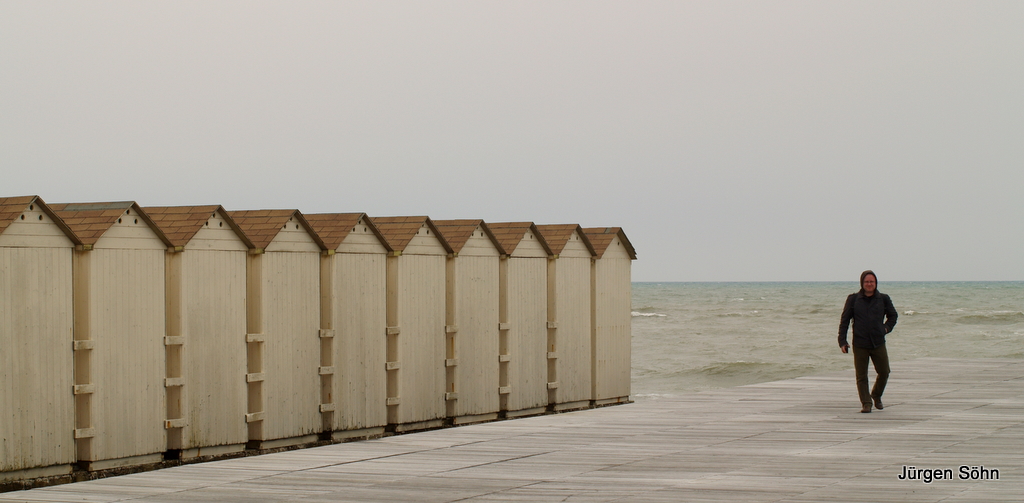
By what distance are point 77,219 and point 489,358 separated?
5.09 metres

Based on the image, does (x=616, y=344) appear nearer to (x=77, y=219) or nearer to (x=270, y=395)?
(x=270, y=395)

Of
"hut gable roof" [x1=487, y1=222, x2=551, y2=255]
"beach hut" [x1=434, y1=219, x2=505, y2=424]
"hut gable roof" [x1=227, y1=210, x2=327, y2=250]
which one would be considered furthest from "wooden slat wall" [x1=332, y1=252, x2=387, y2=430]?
"hut gable roof" [x1=487, y1=222, x2=551, y2=255]

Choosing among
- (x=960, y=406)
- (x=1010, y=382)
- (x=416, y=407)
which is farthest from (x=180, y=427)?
(x=1010, y=382)

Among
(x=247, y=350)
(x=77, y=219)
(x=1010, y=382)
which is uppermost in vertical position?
(x=77, y=219)

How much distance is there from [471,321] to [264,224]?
2.95 m

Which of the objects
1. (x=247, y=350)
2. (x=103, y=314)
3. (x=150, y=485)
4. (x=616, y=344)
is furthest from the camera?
(x=616, y=344)

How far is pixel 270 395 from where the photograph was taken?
1007 centimetres

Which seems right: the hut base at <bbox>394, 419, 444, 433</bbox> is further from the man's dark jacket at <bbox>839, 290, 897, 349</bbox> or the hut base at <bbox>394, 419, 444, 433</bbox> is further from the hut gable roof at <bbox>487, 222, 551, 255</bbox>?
the man's dark jacket at <bbox>839, 290, 897, 349</bbox>

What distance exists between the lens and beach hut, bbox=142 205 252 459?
923 cm

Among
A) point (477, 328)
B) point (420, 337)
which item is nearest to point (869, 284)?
point (477, 328)

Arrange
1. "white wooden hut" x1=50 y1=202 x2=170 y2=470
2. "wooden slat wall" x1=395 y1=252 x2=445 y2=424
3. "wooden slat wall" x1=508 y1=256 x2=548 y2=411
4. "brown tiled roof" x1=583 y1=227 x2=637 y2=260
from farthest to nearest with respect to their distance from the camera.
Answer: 1. "brown tiled roof" x1=583 y1=227 x2=637 y2=260
2. "wooden slat wall" x1=508 y1=256 x2=548 y2=411
3. "wooden slat wall" x1=395 y1=252 x2=445 y2=424
4. "white wooden hut" x1=50 y1=202 x2=170 y2=470

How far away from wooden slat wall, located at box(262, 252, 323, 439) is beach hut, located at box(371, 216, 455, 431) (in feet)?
3.35

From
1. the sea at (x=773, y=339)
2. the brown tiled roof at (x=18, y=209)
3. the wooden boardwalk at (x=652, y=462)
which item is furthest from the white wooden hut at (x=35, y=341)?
the sea at (x=773, y=339)

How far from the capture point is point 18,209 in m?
8.10
